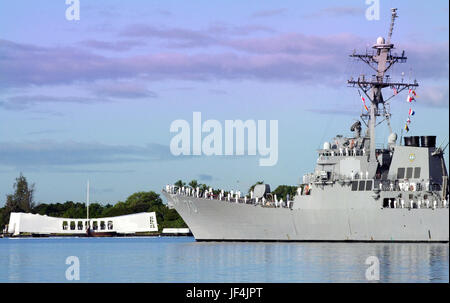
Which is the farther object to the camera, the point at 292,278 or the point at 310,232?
the point at 310,232

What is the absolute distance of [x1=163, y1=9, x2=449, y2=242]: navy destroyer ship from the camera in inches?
2393

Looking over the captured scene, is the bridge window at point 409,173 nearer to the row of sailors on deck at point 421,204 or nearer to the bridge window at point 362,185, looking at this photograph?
the row of sailors on deck at point 421,204

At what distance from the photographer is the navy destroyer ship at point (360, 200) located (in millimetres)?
60781

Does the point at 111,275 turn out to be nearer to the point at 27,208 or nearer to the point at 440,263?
the point at 440,263

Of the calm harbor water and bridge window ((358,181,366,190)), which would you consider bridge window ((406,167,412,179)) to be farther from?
the calm harbor water

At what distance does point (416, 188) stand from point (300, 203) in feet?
28.5

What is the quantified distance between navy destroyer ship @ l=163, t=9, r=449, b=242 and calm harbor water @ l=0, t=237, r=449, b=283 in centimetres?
170

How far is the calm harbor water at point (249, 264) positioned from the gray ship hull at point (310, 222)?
4.48 feet

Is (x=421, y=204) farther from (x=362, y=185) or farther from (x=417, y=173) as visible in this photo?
(x=362, y=185)

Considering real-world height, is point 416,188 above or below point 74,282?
above

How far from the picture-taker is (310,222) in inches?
2549
